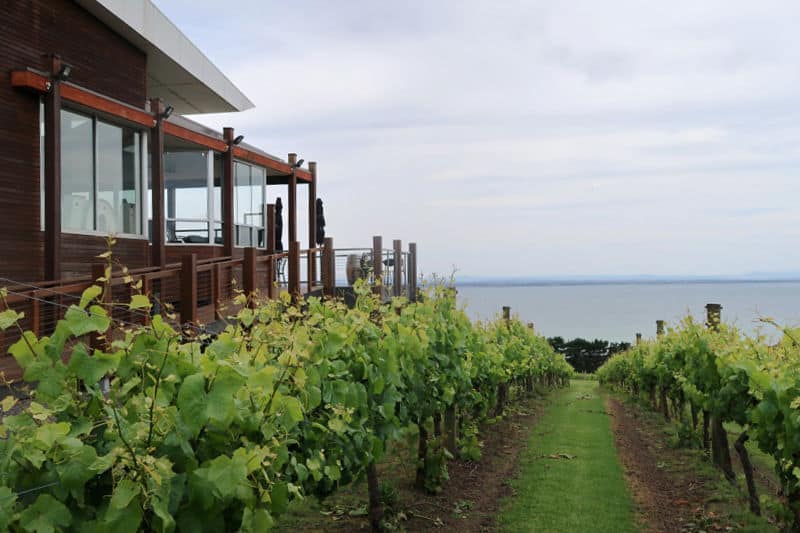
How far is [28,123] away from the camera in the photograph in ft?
30.5

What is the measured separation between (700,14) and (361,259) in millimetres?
8642

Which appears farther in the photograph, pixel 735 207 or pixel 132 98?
pixel 735 207

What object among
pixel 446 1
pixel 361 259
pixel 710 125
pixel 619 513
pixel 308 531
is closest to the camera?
pixel 308 531

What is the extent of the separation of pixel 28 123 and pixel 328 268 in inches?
300

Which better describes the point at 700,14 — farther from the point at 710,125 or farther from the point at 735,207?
the point at 735,207

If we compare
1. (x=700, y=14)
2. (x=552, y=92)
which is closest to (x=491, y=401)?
(x=700, y=14)

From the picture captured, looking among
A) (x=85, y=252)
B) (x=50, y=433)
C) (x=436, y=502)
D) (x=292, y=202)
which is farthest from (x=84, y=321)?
(x=292, y=202)

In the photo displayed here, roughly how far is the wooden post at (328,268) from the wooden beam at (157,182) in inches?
183

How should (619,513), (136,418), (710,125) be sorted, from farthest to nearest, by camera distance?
(710,125) < (619,513) < (136,418)

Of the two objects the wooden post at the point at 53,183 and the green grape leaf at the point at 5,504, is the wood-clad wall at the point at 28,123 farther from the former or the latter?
the green grape leaf at the point at 5,504

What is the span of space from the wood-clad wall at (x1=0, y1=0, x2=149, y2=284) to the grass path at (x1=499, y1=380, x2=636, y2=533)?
6.52 metres

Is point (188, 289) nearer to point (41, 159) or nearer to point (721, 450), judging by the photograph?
point (41, 159)

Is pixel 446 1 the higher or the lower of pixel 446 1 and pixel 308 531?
the higher

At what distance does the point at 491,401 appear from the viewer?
11.2m
